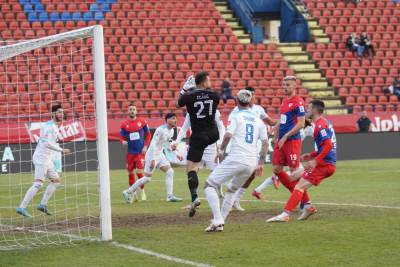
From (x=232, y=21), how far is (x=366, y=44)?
6.62 metres

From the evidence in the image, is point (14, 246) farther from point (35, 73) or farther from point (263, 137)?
point (35, 73)

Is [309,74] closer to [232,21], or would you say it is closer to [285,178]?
[232,21]

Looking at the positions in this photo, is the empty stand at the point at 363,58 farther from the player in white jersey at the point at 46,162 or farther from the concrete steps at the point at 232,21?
the player in white jersey at the point at 46,162

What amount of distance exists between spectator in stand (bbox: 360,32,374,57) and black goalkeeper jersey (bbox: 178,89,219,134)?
29.0 m

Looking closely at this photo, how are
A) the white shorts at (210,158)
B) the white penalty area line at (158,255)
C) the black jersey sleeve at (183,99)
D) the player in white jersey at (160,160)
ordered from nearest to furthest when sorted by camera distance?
the white penalty area line at (158,255), the black jersey sleeve at (183,99), the white shorts at (210,158), the player in white jersey at (160,160)

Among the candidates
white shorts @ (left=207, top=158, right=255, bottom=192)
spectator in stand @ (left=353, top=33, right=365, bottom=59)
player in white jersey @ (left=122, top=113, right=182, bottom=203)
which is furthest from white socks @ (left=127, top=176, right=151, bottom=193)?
spectator in stand @ (left=353, top=33, right=365, bottom=59)

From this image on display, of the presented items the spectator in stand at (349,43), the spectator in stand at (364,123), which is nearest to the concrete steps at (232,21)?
the spectator in stand at (349,43)

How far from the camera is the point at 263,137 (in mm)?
13641

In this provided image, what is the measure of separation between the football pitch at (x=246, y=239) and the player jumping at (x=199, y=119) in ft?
2.58

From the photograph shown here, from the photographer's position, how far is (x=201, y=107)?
1424 cm

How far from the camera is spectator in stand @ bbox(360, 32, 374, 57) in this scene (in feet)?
139

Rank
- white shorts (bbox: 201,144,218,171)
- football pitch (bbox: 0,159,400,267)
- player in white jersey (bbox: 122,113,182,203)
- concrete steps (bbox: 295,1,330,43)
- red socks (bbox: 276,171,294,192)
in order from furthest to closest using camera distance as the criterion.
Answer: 1. concrete steps (bbox: 295,1,330,43)
2. player in white jersey (bbox: 122,113,182,203)
3. white shorts (bbox: 201,144,218,171)
4. red socks (bbox: 276,171,294,192)
5. football pitch (bbox: 0,159,400,267)

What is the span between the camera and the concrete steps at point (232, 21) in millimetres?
42628

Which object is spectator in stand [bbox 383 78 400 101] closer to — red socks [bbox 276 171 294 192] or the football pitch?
the football pitch
